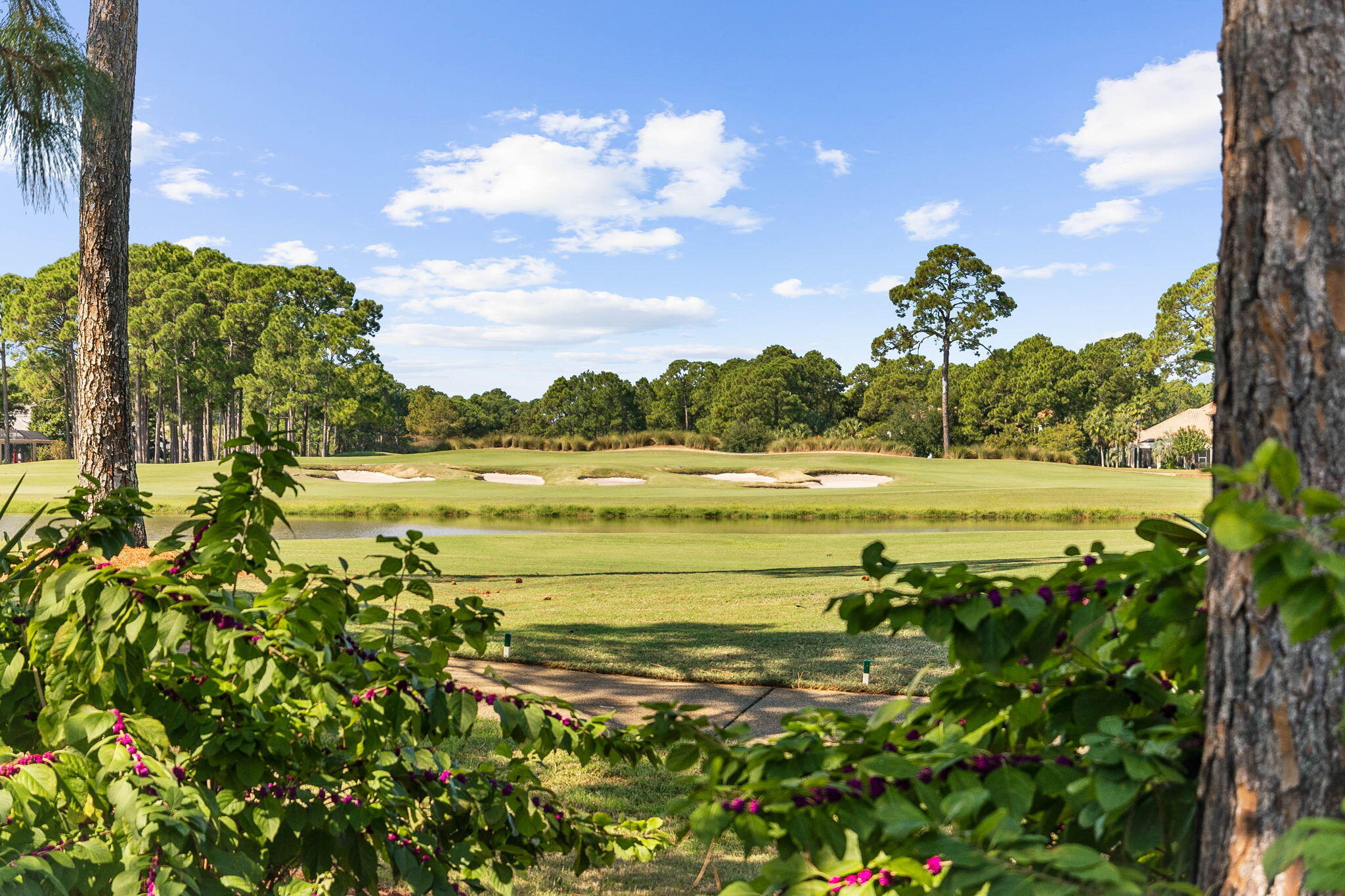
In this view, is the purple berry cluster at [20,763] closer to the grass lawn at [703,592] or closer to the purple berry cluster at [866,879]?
the purple berry cluster at [866,879]

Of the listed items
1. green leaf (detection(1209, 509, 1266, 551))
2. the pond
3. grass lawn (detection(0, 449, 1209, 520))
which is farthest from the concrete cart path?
grass lawn (detection(0, 449, 1209, 520))

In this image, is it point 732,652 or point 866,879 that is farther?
point 732,652

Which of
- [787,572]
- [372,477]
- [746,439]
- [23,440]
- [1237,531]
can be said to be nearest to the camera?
[1237,531]

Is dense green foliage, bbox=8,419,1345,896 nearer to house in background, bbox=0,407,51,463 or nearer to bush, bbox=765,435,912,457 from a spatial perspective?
bush, bbox=765,435,912,457

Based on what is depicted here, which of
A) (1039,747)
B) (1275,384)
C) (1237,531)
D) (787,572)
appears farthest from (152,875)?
(787,572)

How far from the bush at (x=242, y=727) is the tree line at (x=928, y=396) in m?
47.8

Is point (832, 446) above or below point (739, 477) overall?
above

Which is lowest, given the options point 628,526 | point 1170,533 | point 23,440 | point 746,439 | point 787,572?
point 628,526

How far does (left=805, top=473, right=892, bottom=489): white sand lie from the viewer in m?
30.8

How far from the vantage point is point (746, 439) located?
5119cm

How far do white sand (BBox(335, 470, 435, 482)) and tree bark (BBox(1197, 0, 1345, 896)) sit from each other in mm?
32197

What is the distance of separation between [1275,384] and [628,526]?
70.2 ft

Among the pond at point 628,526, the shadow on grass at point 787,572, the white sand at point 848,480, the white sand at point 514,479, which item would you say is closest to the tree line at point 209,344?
the white sand at point 514,479

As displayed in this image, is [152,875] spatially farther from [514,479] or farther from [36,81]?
[514,479]
